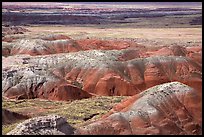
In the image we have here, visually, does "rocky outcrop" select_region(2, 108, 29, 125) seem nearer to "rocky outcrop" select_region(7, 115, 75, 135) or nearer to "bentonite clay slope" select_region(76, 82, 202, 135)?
"bentonite clay slope" select_region(76, 82, 202, 135)

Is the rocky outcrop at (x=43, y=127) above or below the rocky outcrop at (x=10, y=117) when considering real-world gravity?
above

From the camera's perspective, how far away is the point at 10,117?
41594mm

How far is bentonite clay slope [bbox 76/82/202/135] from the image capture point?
3375 centimetres

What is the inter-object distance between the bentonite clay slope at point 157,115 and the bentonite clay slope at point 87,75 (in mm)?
16348

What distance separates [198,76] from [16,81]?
2247cm

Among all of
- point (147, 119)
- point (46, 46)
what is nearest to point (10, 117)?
point (147, 119)

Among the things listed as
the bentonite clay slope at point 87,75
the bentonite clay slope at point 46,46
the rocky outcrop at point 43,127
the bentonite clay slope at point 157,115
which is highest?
the rocky outcrop at point 43,127

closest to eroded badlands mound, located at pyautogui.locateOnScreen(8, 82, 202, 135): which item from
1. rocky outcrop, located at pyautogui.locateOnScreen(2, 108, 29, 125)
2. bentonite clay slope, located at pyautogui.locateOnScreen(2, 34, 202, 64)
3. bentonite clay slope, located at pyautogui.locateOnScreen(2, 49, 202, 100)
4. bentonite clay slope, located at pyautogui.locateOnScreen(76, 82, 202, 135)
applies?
bentonite clay slope, located at pyautogui.locateOnScreen(76, 82, 202, 135)

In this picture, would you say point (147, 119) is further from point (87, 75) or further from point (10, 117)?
point (87, 75)

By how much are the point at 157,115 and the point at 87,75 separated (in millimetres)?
25136

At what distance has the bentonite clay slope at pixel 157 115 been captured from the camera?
33.8 metres

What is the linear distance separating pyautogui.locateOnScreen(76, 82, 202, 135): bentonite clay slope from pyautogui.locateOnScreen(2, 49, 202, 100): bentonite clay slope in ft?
53.6

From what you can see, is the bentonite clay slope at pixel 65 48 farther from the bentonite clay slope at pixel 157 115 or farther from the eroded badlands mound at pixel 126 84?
the bentonite clay slope at pixel 157 115

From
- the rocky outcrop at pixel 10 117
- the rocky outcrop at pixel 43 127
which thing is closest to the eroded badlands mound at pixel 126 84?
Result: the rocky outcrop at pixel 43 127
